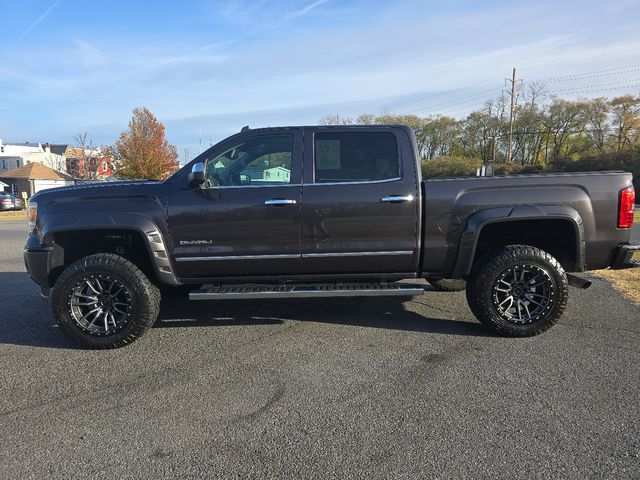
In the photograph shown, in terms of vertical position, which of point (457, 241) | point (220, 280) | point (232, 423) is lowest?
point (232, 423)

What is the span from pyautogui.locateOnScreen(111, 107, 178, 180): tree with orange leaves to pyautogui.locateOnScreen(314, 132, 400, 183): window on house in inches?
1837

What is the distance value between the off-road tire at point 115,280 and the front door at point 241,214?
412 mm

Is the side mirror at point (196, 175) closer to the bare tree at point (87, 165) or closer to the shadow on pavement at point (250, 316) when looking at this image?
the shadow on pavement at point (250, 316)

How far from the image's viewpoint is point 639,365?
3.87 meters

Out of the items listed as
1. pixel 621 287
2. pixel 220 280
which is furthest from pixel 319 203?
pixel 621 287

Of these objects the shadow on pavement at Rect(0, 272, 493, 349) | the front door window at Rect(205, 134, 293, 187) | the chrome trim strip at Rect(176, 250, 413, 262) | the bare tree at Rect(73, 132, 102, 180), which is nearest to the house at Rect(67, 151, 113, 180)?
the bare tree at Rect(73, 132, 102, 180)

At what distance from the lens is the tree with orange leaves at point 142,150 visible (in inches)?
1946

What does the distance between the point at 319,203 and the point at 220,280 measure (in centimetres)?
126

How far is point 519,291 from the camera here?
4.59 m

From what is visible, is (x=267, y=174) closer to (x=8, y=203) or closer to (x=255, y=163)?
(x=255, y=163)

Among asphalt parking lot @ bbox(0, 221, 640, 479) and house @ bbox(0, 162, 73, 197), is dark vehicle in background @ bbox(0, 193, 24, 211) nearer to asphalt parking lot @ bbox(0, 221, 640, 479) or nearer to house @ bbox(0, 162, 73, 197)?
house @ bbox(0, 162, 73, 197)

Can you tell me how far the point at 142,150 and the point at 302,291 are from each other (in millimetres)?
50110

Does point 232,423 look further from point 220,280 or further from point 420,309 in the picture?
point 420,309

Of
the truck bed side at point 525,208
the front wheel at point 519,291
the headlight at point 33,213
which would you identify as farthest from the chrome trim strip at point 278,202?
the headlight at point 33,213
